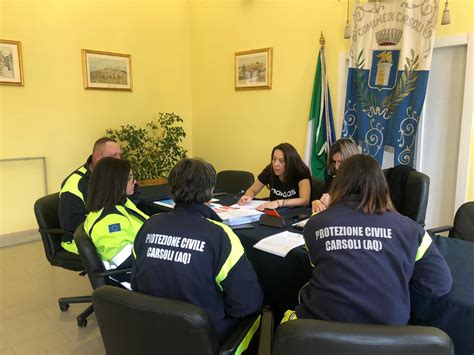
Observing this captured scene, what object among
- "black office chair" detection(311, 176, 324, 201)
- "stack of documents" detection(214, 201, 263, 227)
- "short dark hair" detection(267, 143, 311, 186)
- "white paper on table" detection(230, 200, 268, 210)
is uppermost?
"short dark hair" detection(267, 143, 311, 186)

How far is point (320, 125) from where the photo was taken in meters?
3.85

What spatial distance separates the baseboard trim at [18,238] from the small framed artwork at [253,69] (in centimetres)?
290

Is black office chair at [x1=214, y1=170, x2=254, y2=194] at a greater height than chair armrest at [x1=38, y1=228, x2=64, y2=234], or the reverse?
black office chair at [x1=214, y1=170, x2=254, y2=194]

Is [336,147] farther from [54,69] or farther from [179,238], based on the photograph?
[54,69]

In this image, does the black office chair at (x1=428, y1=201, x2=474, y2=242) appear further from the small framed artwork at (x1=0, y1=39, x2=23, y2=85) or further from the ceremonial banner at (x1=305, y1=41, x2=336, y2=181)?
the small framed artwork at (x1=0, y1=39, x2=23, y2=85)

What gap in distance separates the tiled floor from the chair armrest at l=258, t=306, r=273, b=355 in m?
1.24

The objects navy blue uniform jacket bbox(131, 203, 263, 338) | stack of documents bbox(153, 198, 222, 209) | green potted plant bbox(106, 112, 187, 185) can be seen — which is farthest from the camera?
green potted plant bbox(106, 112, 187, 185)

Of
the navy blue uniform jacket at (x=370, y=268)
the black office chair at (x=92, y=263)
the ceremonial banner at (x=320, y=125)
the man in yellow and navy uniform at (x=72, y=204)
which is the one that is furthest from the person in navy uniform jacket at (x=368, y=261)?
the ceremonial banner at (x=320, y=125)

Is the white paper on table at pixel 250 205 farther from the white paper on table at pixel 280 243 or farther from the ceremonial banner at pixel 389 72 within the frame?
the ceremonial banner at pixel 389 72

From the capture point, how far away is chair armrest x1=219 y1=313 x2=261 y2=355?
1239 millimetres

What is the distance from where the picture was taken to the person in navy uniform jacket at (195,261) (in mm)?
1312

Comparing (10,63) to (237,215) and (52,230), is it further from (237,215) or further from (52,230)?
(237,215)

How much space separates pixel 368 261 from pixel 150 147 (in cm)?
400

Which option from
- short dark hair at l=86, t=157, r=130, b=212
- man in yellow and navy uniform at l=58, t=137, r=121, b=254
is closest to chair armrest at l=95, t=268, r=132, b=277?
short dark hair at l=86, t=157, r=130, b=212
